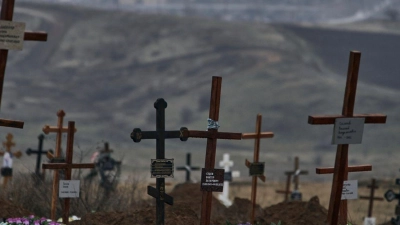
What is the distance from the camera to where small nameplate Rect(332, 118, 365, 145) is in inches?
516

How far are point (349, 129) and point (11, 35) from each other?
366 cm

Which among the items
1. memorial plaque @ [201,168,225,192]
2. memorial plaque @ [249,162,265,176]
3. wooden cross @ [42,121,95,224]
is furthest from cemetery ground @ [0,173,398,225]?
memorial plaque @ [201,168,225,192]

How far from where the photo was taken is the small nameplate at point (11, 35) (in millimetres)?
13031

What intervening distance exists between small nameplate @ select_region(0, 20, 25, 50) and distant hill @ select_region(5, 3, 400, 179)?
140 feet

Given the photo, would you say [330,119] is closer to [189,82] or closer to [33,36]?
[33,36]

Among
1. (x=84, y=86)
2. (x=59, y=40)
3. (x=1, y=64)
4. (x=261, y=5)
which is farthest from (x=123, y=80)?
(x=1, y=64)

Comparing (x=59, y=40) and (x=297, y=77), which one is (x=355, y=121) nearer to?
(x=297, y=77)

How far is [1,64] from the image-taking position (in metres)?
13.3

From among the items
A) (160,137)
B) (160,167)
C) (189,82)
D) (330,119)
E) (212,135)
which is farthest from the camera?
(189,82)

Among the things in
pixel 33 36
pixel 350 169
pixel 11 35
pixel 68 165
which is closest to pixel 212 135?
pixel 350 169

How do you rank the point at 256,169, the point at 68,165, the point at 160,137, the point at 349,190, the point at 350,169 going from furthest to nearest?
1. the point at 256,169
2. the point at 68,165
3. the point at 350,169
4. the point at 349,190
5. the point at 160,137

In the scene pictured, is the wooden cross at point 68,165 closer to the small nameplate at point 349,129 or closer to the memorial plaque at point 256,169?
the memorial plaque at point 256,169

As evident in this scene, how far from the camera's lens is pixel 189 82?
290 feet

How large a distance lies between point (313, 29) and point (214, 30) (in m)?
10.2
